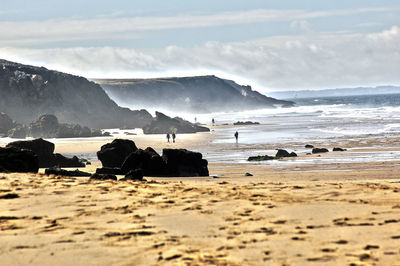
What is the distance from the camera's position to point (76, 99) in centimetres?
10150

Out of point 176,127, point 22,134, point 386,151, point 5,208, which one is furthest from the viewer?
point 176,127

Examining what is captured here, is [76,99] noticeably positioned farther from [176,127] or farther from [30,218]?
[30,218]

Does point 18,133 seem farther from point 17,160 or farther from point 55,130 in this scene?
point 17,160

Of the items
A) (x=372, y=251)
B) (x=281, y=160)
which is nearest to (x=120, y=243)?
(x=372, y=251)

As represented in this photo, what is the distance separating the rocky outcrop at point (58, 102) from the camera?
9631 cm

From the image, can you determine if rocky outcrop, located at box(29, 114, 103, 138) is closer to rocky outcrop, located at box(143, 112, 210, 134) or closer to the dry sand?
rocky outcrop, located at box(143, 112, 210, 134)

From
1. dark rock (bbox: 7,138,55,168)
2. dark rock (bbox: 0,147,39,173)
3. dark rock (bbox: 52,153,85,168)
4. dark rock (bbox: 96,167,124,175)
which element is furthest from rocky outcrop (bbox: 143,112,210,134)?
dark rock (bbox: 0,147,39,173)

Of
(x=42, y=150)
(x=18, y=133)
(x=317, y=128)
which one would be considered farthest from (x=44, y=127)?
(x=42, y=150)

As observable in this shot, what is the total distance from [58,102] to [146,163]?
7907cm

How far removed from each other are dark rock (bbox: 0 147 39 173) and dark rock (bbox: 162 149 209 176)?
6501mm

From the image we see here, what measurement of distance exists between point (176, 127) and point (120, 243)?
7073 cm

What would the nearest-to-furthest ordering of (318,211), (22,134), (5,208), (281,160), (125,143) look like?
1. (318,211)
2. (5,208)
3. (125,143)
4. (281,160)
5. (22,134)

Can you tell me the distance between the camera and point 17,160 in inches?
694

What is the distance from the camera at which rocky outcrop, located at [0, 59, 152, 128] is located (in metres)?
96.3
